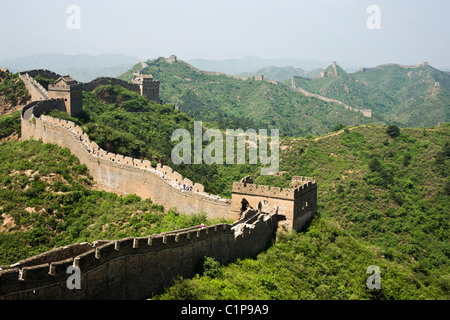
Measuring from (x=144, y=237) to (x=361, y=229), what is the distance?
39124mm

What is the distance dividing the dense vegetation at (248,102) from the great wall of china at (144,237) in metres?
88.2

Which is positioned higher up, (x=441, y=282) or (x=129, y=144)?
(x=129, y=144)

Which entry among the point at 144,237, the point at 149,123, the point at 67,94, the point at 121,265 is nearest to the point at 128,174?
the point at 144,237

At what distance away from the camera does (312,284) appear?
26.6 metres

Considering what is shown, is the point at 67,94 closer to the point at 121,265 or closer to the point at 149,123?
the point at 149,123

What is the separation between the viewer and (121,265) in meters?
16.8

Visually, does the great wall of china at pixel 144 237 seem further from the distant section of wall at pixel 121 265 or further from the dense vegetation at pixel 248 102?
the dense vegetation at pixel 248 102

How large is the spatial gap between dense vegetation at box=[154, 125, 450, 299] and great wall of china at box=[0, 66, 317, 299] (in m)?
0.92

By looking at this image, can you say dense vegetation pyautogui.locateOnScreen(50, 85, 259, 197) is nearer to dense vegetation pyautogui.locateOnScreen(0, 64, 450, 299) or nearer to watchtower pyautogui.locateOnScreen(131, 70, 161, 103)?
dense vegetation pyautogui.locateOnScreen(0, 64, 450, 299)

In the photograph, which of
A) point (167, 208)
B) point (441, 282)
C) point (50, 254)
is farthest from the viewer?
point (441, 282)

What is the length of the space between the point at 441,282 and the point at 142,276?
91.1 feet
